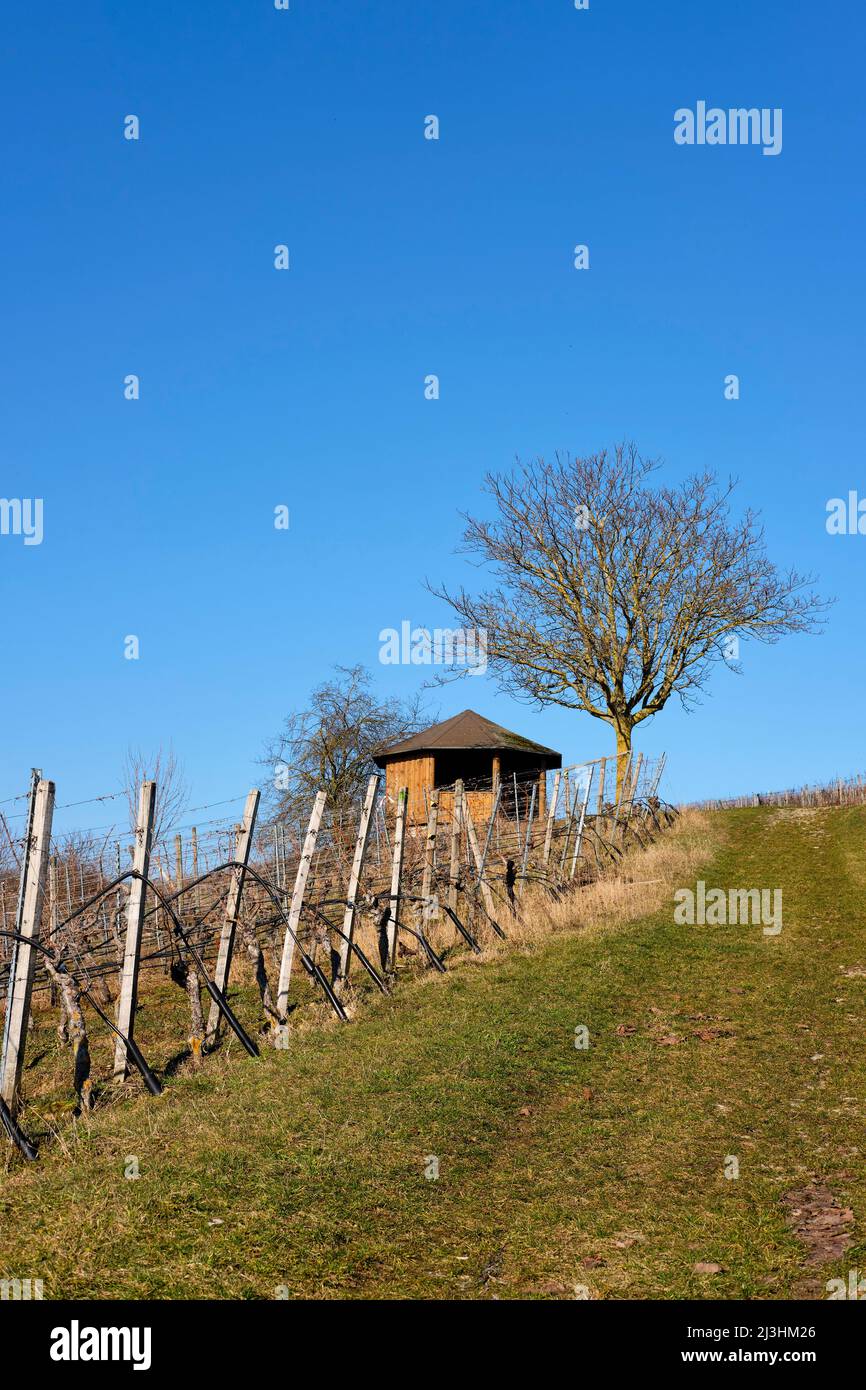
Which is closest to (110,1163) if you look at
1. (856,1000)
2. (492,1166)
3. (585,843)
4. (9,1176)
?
(9,1176)

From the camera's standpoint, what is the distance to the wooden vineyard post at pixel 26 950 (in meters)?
9.09

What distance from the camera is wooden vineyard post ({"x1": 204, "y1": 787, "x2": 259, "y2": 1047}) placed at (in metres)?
11.9

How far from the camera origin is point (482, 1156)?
7996mm

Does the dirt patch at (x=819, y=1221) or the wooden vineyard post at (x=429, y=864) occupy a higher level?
the wooden vineyard post at (x=429, y=864)

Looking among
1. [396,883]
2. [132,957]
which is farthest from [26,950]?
[396,883]

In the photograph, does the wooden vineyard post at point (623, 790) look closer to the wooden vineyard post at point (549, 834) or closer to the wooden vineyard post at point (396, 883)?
the wooden vineyard post at point (549, 834)

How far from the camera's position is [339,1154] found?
775 cm

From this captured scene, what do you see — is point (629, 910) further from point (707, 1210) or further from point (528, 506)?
point (528, 506)

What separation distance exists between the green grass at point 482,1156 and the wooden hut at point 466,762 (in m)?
24.8

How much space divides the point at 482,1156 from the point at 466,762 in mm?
32026

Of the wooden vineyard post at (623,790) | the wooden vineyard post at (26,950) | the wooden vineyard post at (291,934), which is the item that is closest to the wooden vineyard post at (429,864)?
the wooden vineyard post at (291,934)

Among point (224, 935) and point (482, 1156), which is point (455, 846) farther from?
point (482, 1156)
